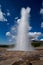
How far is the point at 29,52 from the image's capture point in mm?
3477

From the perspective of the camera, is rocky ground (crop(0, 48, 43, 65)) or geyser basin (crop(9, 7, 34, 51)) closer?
rocky ground (crop(0, 48, 43, 65))

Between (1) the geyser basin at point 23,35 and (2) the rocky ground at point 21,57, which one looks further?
(1) the geyser basin at point 23,35

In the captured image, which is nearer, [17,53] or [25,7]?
[17,53]

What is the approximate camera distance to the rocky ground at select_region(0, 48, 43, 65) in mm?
3099

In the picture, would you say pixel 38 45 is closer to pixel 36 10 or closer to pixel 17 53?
pixel 17 53

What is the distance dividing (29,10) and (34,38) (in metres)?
0.73

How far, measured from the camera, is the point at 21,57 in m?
3.33

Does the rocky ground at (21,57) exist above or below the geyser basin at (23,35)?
below

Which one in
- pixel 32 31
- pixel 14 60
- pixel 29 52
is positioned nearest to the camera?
pixel 14 60

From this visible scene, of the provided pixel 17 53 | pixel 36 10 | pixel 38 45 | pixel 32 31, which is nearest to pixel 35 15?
pixel 36 10

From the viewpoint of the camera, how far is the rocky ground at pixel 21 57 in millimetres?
3099

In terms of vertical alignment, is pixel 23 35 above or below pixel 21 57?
above

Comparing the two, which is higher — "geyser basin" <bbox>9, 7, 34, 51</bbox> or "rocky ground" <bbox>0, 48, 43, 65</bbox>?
"geyser basin" <bbox>9, 7, 34, 51</bbox>

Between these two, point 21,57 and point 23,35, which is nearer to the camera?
point 21,57
